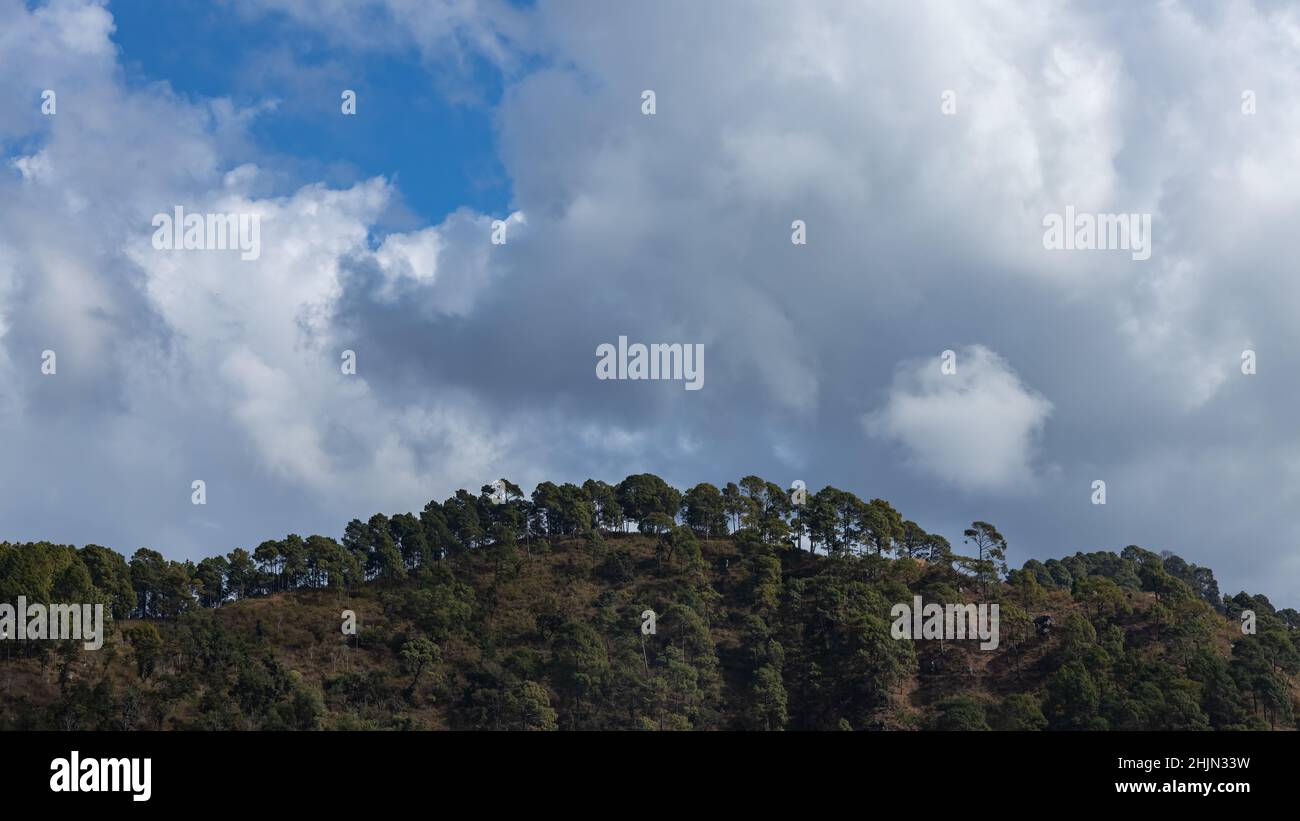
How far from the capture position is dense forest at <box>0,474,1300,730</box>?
4638 inches

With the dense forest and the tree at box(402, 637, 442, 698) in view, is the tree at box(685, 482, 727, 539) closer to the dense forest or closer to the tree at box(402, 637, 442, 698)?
the dense forest

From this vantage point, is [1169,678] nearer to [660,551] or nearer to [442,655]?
[660,551]

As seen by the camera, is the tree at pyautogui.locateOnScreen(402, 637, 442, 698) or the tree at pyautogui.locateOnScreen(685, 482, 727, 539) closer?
the tree at pyautogui.locateOnScreen(402, 637, 442, 698)

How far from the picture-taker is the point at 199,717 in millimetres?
108750

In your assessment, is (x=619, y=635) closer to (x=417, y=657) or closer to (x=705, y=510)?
(x=417, y=657)

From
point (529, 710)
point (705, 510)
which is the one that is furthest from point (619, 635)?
point (705, 510)

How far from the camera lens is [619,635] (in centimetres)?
14200

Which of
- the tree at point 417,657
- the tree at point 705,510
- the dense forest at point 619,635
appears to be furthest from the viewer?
the tree at point 705,510

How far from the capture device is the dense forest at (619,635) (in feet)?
387

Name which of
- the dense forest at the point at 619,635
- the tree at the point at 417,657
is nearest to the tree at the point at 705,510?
the dense forest at the point at 619,635

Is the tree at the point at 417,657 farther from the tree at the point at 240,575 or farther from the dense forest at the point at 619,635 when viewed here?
the tree at the point at 240,575

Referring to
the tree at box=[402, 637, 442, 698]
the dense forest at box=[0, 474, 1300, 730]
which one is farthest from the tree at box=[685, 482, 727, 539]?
the tree at box=[402, 637, 442, 698]
